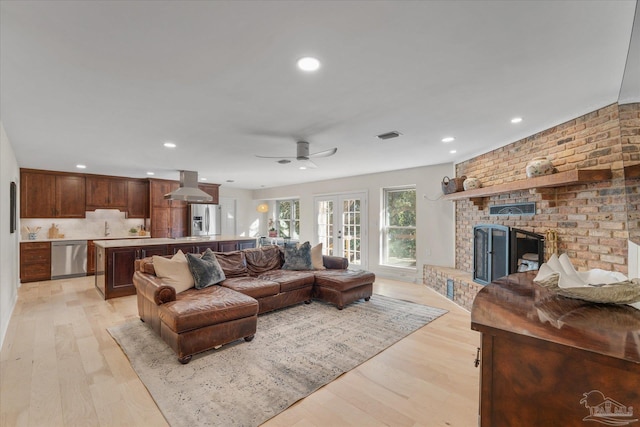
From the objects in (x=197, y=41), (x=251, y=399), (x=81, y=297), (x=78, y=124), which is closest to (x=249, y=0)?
(x=197, y=41)

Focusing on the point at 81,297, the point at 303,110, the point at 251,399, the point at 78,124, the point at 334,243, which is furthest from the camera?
the point at 334,243

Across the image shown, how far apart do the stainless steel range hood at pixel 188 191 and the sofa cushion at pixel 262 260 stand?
2.00 meters

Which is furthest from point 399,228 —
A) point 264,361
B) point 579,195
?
point 264,361

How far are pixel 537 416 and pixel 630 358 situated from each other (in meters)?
0.31

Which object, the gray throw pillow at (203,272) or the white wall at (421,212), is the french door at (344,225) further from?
the gray throw pillow at (203,272)

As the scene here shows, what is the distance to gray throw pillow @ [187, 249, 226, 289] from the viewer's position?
3619 millimetres

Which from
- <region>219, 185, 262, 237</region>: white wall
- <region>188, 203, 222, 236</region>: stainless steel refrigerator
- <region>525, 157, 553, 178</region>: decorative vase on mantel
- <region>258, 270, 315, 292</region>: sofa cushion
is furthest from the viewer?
<region>219, 185, 262, 237</region>: white wall

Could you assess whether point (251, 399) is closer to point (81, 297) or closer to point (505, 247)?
point (505, 247)

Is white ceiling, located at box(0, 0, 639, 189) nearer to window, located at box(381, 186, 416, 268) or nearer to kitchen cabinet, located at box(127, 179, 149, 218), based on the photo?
window, located at box(381, 186, 416, 268)

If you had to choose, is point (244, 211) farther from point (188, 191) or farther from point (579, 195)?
point (579, 195)

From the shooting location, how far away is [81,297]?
4797mm

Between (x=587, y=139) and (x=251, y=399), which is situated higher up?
(x=587, y=139)

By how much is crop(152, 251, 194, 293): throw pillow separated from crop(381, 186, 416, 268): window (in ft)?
14.0

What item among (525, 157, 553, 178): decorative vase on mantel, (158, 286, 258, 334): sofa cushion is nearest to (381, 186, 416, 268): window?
(525, 157, 553, 178): decorative vase on mantel
